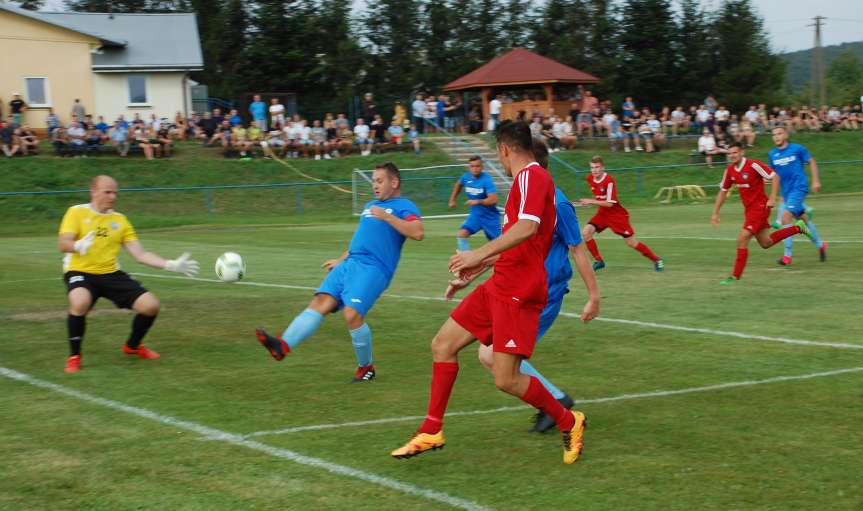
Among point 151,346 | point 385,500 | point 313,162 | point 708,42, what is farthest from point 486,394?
point 708,42

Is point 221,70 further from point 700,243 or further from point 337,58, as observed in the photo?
point 700,243

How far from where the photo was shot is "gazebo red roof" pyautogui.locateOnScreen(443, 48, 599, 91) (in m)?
48.0

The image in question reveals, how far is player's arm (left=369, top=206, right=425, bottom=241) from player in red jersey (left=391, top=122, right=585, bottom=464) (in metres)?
2.08

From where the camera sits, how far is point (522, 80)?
47781 mm

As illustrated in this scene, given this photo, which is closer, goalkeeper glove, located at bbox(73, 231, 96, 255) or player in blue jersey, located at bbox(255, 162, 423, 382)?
player in blue jersey, located at bbox(255, 162, 423, 382)

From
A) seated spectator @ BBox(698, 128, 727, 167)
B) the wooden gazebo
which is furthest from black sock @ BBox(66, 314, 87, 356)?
the wooden gazebo

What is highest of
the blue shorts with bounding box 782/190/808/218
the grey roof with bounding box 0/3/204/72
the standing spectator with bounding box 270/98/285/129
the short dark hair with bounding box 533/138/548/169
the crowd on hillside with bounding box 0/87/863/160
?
the grey roof with bounding box 0/3/204/72

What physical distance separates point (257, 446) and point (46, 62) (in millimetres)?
42779

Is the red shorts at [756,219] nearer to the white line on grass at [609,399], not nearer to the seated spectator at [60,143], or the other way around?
the white line on grass at [609,399]

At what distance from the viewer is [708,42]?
65.3m

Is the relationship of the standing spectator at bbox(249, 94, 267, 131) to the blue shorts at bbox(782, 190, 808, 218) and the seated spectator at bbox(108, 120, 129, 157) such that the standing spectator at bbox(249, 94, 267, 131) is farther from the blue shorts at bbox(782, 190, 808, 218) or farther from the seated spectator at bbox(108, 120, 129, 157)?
the blue shorts at bbox(782, 190, 808, 218)

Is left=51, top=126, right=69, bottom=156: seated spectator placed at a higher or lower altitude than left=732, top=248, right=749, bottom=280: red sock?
higher

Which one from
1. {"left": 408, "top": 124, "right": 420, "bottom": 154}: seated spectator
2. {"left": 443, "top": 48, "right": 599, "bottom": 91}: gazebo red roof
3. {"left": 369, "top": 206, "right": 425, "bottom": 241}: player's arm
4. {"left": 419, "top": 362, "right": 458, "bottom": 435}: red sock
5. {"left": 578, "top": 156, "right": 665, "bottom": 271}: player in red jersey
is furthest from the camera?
{"left": 443, "top": 48, "right": 599, "bottom": 91}: gazebo red roof

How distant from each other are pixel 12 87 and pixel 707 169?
3009 centimetres
